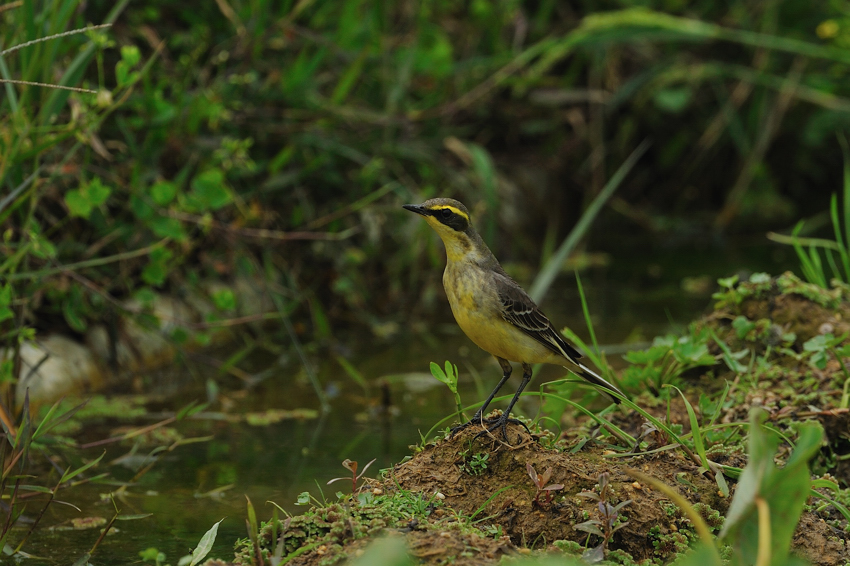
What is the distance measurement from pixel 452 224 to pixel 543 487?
136cm

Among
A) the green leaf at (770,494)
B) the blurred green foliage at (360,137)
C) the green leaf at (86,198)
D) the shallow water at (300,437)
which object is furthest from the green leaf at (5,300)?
the green leaf at (770,494)

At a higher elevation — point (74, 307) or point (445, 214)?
point (445, 214)

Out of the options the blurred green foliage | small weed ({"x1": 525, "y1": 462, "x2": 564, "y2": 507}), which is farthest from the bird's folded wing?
the blurred green foliage

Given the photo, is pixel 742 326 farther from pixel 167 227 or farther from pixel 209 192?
pixel 167 227

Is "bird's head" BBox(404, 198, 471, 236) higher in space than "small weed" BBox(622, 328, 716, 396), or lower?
higher

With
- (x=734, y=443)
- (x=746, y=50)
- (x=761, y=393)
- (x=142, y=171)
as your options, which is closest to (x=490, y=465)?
(x=734, y=443)

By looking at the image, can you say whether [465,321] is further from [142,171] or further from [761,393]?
[142,171]

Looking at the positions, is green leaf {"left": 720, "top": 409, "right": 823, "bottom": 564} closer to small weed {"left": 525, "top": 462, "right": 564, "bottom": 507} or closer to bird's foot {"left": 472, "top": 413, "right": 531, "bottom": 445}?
small weed {"left": 525, "top": 462, "right": 564, "bottom": 507}

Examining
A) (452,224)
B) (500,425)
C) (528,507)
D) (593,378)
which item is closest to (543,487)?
(528,507)

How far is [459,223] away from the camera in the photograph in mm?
4062

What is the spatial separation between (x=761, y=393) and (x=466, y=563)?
208cm

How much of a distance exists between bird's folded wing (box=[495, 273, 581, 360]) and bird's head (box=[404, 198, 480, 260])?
0.18 meters

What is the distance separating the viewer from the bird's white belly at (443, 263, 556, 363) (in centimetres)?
377

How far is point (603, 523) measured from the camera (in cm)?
293
